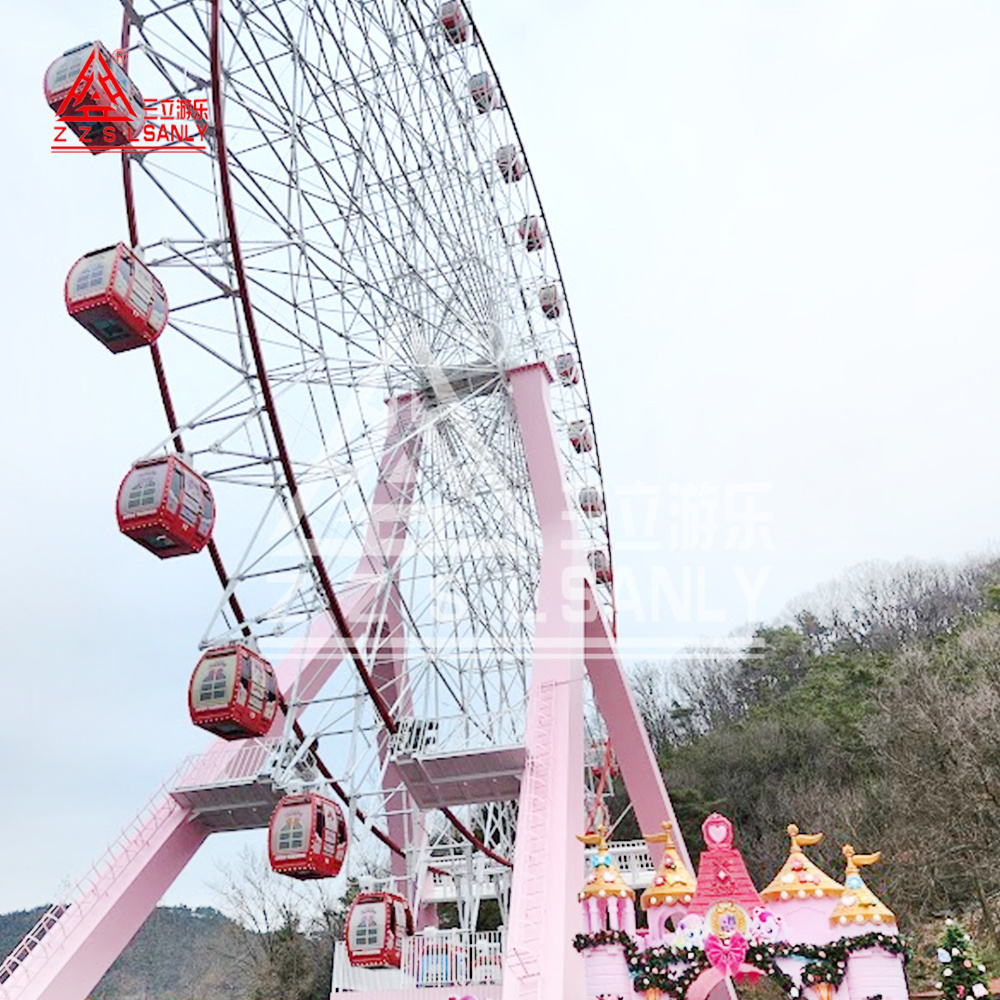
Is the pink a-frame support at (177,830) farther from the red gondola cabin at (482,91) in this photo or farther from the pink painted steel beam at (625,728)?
the red gondola cabin at (482,91)

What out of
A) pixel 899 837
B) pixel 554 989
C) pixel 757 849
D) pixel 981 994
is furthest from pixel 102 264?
pixel 757 849

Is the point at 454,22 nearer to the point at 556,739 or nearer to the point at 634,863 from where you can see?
the point at 556,739

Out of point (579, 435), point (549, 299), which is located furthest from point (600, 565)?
point (549, 299)

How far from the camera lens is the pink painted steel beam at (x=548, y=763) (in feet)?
39.7

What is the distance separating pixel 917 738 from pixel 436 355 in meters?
14.7

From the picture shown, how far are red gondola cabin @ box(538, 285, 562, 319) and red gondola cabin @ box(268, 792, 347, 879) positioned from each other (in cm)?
1415

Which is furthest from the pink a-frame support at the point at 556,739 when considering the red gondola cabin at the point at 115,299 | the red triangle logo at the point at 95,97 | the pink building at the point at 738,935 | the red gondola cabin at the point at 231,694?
the red triangle logo at the point at 95,97

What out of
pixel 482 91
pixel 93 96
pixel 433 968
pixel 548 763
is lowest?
pixel 433 968

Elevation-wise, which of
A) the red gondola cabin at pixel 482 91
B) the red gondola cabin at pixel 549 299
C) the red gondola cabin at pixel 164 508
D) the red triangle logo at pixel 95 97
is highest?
the red gondola cabin at pixel 482 91

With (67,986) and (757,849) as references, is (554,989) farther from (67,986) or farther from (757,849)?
(757,849)

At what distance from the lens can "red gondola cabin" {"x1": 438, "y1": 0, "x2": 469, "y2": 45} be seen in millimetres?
21141

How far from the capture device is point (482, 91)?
2234 cm

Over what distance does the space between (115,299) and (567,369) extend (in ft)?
49.1

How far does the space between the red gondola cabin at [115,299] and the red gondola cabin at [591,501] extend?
1496cm
